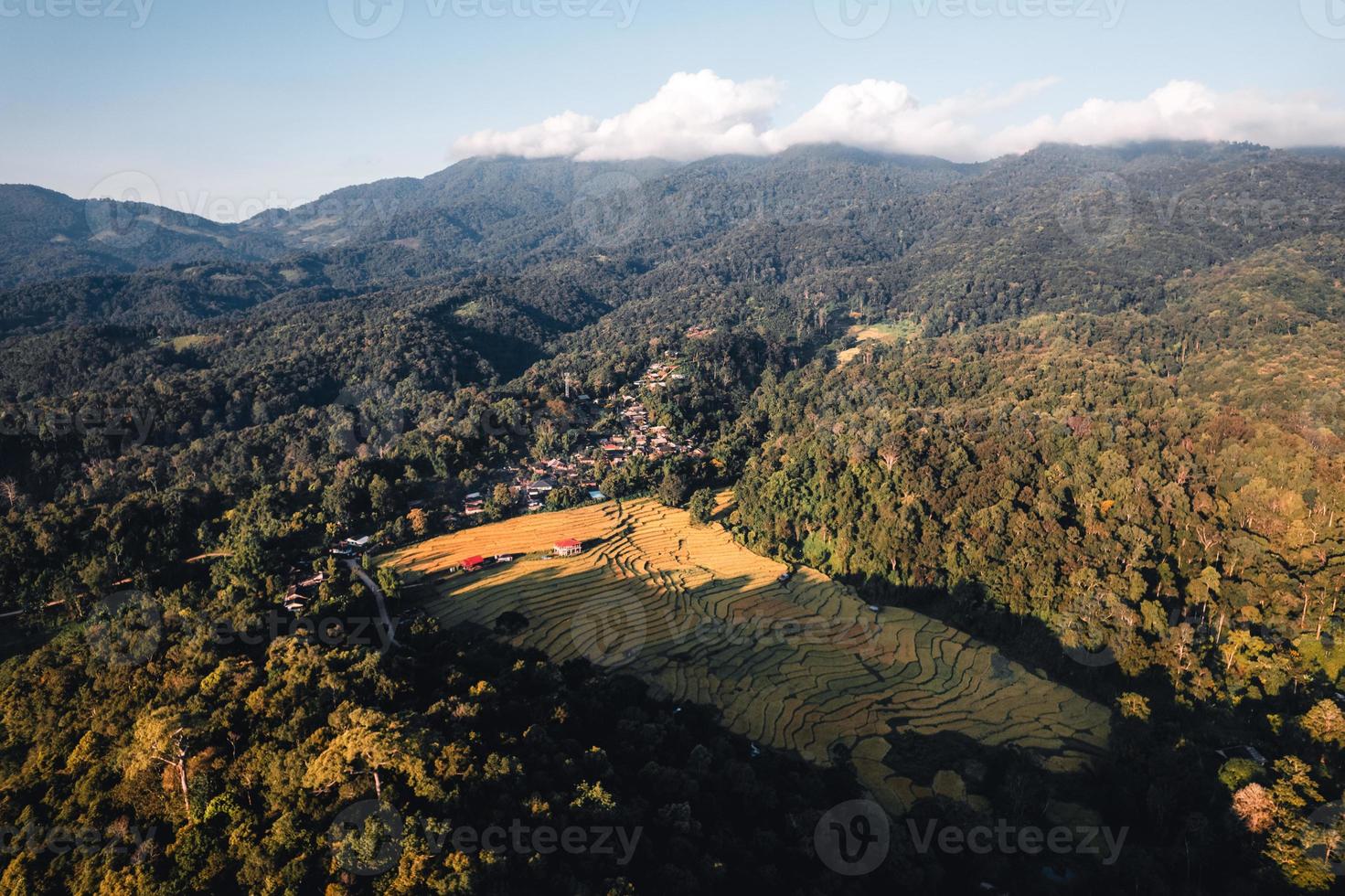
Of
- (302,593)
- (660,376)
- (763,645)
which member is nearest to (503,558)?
(302,593)

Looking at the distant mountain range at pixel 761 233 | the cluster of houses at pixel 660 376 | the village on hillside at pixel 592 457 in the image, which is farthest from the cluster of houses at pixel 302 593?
the distant mountain range at pixel 761 233

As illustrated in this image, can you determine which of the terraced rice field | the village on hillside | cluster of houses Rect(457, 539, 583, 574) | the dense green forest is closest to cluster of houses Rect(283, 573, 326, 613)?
the dense green forest

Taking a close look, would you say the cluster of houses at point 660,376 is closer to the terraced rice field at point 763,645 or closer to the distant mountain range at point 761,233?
the terraced rice field at point 763,645

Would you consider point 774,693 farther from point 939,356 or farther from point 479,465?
point 939,356

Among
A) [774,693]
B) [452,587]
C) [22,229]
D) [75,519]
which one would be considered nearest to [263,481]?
[75,519]

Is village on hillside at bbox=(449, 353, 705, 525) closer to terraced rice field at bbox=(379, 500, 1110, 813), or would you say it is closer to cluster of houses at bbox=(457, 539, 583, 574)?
terraced rice field at bbox=(379, 500, 1110, 813)
